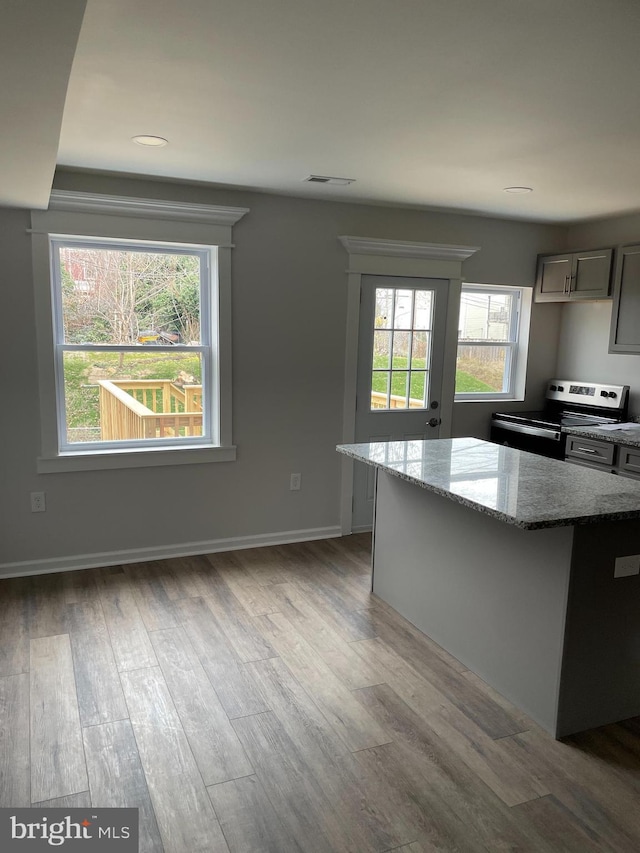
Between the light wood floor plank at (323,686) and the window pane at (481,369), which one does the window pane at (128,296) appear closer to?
the light wood floor plank at (323,686)

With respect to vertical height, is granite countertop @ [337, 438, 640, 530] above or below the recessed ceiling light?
below

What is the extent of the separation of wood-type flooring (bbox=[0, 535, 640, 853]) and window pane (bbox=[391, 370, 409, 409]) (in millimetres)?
1794

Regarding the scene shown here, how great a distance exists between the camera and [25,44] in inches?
53.7

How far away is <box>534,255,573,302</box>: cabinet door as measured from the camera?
15.7 feet

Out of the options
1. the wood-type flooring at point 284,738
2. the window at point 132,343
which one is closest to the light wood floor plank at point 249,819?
the wood-type flooring at point 284,738

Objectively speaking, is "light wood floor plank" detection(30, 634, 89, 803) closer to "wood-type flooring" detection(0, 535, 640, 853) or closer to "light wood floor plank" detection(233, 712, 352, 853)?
"wood-type flooring" detection(0, 535, 640, 853)

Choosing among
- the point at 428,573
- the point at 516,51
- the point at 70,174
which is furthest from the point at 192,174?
the point at 428,573

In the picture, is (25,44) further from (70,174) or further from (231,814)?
(70,174)

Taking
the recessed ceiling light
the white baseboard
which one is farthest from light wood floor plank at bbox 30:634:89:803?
the recessed ceiling light

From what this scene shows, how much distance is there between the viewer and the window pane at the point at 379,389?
469cm

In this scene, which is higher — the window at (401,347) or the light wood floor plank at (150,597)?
the window at (401,347)

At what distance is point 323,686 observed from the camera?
2705mm

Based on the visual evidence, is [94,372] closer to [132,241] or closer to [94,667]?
[132,241]

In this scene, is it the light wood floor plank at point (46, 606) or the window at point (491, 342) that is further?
the window at point (491, 342)
